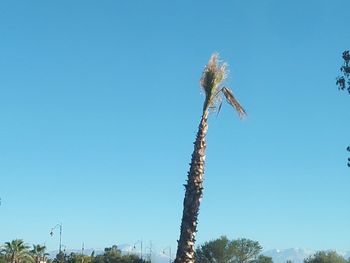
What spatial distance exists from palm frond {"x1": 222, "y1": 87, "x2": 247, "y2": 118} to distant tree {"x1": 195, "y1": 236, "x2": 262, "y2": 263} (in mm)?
117692

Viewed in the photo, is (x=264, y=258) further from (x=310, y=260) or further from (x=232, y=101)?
(x=232, y=101)

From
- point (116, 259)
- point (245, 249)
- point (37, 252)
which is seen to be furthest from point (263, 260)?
point (37, 252)

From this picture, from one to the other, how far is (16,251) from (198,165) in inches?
3133

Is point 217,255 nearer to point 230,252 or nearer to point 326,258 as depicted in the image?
point 230,252

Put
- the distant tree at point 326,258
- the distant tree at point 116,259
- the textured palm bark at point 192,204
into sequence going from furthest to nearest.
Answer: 1. the distant tree at point 116,259
2. the distant tree at point 326,258
3. the textured palm bark at point 192,204

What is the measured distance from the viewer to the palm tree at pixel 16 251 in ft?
294

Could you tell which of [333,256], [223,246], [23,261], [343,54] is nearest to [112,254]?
[223,246]

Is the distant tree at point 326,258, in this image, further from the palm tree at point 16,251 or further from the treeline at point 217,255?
the palm tree at point 16,251

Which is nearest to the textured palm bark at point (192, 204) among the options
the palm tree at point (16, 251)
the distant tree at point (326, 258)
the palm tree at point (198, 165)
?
the palm tree at point (198, 165)

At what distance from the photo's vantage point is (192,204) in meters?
16.2

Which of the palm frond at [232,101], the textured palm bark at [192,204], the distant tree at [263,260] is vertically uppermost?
the distant tree at [263,260]

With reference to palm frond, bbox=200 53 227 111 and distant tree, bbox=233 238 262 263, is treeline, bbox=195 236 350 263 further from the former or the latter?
palm frond, bbox=200 53 227 111

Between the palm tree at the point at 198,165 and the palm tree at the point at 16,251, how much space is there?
259 feet

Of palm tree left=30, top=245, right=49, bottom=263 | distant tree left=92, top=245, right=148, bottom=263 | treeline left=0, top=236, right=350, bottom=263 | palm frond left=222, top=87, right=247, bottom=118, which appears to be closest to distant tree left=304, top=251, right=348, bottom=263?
treeline left=0, top=236, right=350, bottom=263
